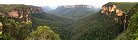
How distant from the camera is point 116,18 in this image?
154 m

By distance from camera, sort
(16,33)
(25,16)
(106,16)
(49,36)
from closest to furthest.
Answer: (49,36) → (16,33) → (25,16) → (106,16)

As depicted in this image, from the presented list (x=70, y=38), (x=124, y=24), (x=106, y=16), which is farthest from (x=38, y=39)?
(x=106, y=16)

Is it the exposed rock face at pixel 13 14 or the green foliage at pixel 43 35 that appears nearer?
the green foliage at pixel 43 35

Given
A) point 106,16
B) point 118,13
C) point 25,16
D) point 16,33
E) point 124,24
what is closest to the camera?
point 16,33

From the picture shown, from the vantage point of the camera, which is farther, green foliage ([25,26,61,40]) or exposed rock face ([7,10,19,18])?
exposed rock face ([7,10,19,18])

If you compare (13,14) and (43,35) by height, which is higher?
(43,35)

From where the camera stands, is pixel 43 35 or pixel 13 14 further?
pixel 13 14

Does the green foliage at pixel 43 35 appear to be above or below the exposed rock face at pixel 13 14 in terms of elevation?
above

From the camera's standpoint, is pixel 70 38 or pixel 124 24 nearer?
pixel 124 24

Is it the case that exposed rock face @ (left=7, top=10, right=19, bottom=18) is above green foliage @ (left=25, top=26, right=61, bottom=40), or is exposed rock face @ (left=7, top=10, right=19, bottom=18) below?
below

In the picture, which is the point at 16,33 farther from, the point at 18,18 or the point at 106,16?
the point at 106,16

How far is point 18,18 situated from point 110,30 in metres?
43.6

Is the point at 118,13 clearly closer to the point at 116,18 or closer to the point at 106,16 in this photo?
the point at 116,18

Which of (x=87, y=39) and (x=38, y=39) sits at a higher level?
(x=38, y=39)
